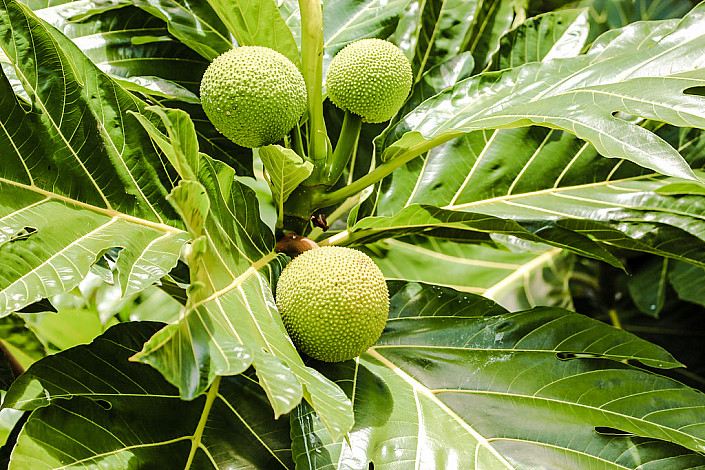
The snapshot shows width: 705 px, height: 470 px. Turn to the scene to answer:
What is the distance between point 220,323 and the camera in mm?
413

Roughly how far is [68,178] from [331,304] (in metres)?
0.26

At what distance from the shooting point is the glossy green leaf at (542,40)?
756 mm

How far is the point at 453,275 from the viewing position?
0.97m

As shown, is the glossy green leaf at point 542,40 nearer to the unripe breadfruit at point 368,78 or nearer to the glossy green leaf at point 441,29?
the glossy green leaf at point 441,29

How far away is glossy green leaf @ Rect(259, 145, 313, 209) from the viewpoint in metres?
0.53

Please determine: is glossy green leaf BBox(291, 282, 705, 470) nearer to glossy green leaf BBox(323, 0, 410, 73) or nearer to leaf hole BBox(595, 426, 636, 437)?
leaf hole BBox(595, 426, 636, 437)

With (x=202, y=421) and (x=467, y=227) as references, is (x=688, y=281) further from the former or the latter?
(x=202, y=421)

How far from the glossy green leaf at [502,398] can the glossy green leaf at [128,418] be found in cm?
7

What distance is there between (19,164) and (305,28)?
11.3 inches

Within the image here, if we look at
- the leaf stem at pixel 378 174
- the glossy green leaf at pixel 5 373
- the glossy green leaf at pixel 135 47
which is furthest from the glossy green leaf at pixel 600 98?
the glossy green leaf at pixel 5 373

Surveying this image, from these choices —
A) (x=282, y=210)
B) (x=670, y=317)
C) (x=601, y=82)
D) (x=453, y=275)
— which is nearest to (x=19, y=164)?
(x=282, y=210)

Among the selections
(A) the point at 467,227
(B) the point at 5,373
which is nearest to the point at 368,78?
(A) the point at 467,227

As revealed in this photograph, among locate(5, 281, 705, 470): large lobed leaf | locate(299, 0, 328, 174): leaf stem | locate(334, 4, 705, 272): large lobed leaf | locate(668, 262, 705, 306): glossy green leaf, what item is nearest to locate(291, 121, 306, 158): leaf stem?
locate(299, 0, 328, 174): leaf stem

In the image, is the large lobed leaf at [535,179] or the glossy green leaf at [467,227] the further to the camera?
the large lobed leaf at [535,179]
